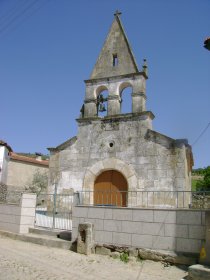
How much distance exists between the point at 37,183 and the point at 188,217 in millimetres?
23208

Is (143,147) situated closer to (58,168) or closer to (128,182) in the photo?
(128,182)

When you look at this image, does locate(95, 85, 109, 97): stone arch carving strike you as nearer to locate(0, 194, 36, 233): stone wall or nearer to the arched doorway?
the arched doorway

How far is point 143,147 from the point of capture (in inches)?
480

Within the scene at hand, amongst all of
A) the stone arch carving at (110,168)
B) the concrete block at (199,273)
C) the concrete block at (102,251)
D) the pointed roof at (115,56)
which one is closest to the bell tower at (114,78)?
the pointed roof at (115,56)

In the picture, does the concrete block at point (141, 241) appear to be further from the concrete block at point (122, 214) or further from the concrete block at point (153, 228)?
the concrete block at point (122, 214)

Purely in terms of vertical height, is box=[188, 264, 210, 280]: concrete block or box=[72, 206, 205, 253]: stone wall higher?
box=[72, 206, 205, 253]: stone wall

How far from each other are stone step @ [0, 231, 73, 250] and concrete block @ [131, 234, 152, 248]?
2054 mm

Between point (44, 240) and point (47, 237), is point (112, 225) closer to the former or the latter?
point (44, 240)

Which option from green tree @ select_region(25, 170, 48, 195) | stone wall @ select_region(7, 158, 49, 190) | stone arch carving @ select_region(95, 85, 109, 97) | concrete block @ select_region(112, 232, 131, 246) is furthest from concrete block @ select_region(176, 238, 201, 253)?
green tree @ select_region(25, 170, 48, 195)

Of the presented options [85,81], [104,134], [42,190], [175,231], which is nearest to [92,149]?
[104,134]

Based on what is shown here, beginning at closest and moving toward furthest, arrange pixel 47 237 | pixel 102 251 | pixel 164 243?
pixel 164 243 < pixel 102 251 < pixel 47 237

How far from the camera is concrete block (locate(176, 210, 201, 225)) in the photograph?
7.36 meters

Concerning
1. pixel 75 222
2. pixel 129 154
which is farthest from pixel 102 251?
pixel 129 154

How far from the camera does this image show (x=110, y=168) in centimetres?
1255
